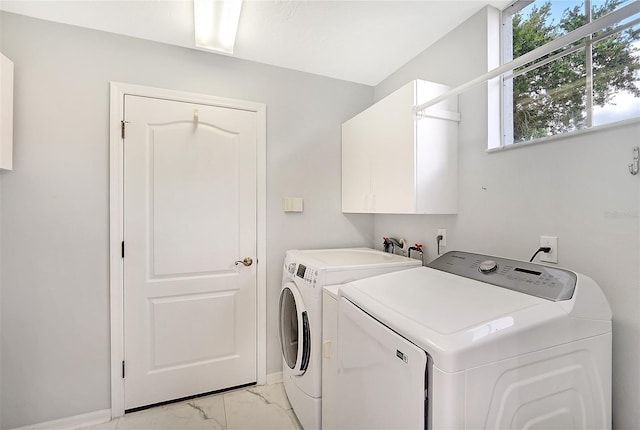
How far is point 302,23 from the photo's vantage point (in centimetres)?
177

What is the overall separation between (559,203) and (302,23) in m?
1.69

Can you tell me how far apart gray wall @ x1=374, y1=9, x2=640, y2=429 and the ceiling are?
8.5 inches

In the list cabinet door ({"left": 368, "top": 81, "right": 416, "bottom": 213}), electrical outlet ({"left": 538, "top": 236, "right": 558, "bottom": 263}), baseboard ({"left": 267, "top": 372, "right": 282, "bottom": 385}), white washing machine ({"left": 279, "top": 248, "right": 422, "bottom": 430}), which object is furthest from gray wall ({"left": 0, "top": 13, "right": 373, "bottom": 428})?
electrical outlet ({"left": 538, "top": 236, "right": 558, "bottom": 263})

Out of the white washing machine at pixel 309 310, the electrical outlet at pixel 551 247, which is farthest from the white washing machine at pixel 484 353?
the white washing machine at pixel 309 310

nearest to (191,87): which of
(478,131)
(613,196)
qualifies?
(478,131)

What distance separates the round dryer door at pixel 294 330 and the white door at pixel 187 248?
1.08ft

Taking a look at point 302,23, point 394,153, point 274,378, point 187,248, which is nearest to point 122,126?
point 187,248

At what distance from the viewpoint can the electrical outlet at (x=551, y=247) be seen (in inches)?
49.2

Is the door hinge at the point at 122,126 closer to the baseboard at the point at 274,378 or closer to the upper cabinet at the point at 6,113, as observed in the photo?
the upper cabinet at the point at 6,113

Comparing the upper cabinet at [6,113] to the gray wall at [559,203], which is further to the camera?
the upper cabinet at [6,113]

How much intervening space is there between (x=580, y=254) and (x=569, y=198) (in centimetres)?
23

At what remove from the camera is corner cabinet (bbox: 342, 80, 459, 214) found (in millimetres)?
1604

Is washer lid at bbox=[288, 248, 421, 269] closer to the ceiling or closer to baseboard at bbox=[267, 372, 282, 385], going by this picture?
baseboard at bbox=[267, 372, 282, 385]

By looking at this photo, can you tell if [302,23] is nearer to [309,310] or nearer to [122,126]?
[122,126]
